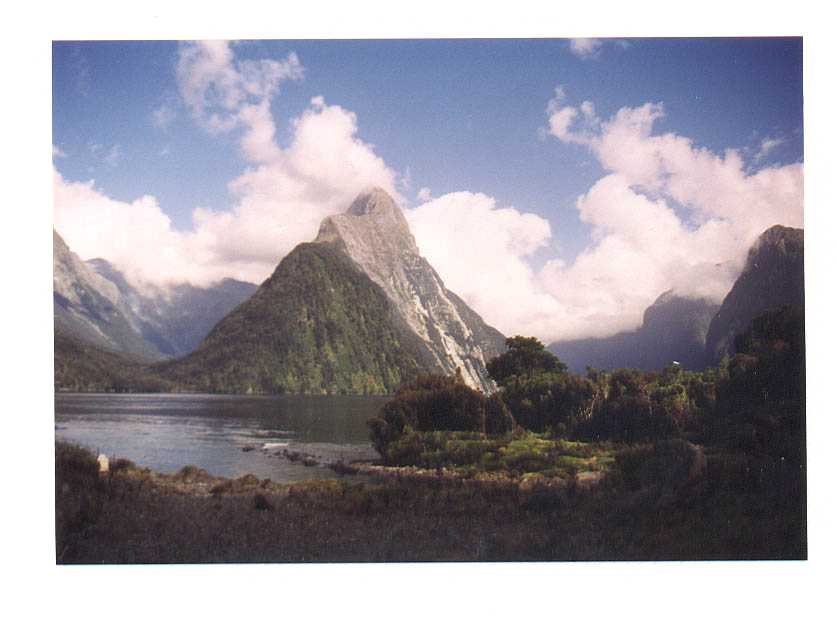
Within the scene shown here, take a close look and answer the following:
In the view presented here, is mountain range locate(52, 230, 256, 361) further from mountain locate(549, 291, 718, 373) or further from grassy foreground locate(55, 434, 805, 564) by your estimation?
mountain locate(549, 291, 718, 373)

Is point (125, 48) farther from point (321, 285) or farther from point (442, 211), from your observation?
point (442, 211)

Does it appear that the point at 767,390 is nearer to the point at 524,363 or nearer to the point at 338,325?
the point at 524,363

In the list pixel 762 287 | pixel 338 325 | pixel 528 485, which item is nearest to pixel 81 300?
pixel 338 325

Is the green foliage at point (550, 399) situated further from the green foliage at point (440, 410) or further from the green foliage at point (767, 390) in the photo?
the green foliage at point (767, 390)

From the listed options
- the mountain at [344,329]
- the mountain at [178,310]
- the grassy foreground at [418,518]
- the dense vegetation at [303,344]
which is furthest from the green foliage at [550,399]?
the mountain at [178,310]

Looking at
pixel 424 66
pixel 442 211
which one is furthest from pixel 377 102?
pixel 442 211

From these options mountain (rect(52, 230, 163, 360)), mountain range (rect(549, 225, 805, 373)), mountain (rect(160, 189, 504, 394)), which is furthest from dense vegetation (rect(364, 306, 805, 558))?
mountain (rect(52, 230, 163, 360))

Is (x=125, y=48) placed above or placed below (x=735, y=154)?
above
